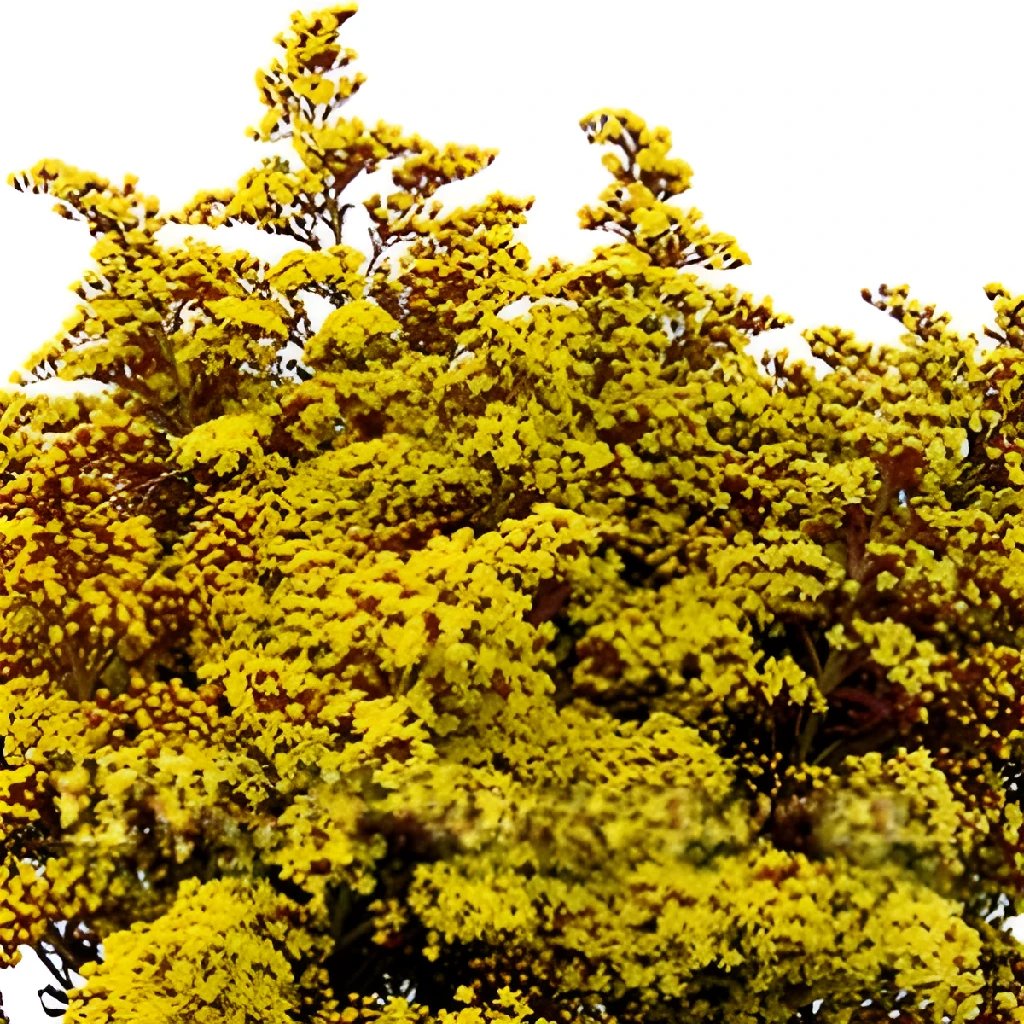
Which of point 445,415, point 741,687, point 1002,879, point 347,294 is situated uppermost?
point 347,294

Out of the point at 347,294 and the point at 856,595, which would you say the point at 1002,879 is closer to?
the point at 856,595

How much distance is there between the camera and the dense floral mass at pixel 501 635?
10141 mm

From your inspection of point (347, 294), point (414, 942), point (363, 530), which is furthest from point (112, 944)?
point (347, 294)

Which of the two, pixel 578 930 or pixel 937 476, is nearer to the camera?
pixel 578 930

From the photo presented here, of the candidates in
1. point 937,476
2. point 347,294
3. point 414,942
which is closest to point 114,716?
point 414,942

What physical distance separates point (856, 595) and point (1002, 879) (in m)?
2.42

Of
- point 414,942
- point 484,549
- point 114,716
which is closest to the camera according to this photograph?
point 484,549

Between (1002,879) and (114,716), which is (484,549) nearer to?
(114,716)

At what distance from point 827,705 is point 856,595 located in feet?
3.19

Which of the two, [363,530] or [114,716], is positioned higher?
[363,530]

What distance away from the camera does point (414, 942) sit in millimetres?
11547

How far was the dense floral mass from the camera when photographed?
1014cm

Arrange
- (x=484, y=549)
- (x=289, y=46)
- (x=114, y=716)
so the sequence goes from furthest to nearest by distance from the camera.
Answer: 1. (x=289, y=46)
2. (x=114, y=716)
3. (x=484, y=549)

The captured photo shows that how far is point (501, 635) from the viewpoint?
9.95 m
